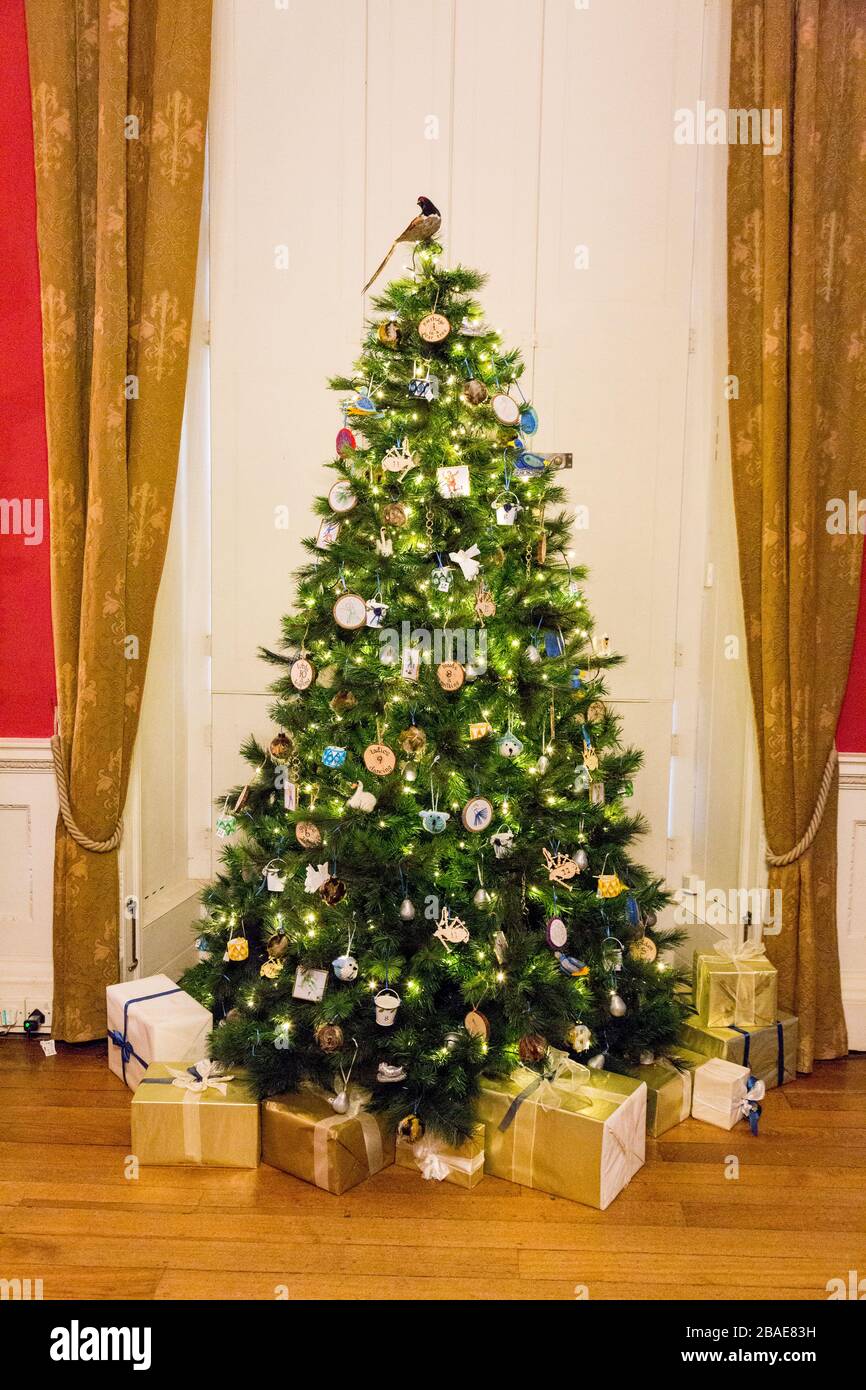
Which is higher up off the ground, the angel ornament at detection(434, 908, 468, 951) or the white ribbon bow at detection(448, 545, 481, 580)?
the white ribbon bow at detection(448, 545, 481, 580)

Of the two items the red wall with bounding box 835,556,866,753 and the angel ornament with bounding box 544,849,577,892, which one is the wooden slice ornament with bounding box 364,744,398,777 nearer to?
the angel ornament with bounding box 544,849,577,892

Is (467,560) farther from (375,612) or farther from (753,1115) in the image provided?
(753,1115)

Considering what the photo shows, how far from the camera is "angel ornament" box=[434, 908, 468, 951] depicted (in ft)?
7.75

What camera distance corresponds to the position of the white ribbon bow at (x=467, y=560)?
240 centimetres

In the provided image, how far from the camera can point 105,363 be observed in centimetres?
290

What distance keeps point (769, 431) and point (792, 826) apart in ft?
3.98

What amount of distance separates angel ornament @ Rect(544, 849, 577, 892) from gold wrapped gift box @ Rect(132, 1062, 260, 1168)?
924 millimetres

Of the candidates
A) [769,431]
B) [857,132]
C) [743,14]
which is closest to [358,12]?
[743,14]

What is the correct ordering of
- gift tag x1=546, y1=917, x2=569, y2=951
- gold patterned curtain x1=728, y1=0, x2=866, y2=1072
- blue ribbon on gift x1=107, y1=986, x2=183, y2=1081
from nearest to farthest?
1. gift tag x1=546, y1=917, x2=569, y2=951
2. blue ribbon on gift x1=107, y1=986, x2=183, y2=1081
3. gold patterned curtain x1=728, y1=0, x2=866, y2=1072

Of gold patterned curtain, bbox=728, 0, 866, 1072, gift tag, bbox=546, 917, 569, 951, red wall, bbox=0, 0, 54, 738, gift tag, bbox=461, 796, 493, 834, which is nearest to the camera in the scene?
gift tag, bbox=461, 796, 493, 834

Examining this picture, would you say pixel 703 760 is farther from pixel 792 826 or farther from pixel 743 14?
pixel 743 14

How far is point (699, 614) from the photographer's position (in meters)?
3.35

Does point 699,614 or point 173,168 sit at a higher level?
point 173,168

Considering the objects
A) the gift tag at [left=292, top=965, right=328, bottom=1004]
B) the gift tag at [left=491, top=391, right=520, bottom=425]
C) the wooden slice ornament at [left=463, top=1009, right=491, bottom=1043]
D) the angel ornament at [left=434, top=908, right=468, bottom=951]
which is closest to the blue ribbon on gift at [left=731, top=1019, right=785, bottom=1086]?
the wooden slice ornament at [left=463, top=1009, right=491, bottom=1043]
